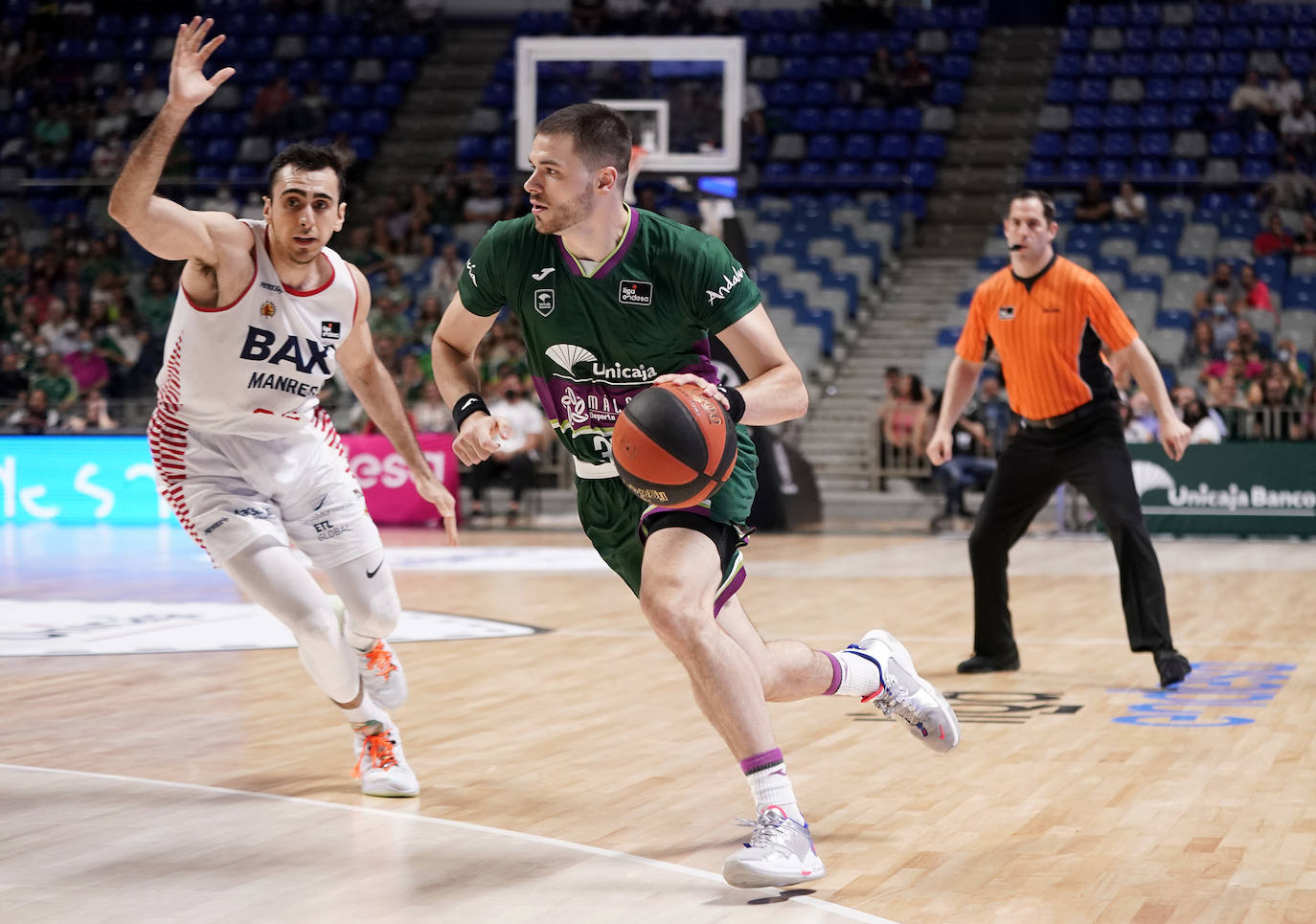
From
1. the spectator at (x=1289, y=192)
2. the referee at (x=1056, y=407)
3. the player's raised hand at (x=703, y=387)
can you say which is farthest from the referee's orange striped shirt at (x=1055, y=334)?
the spectator at (x=1289, y=192)

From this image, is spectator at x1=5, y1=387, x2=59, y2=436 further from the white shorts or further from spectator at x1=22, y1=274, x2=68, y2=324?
the white shorts

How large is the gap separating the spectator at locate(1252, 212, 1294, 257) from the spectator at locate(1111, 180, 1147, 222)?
1446 millimetres

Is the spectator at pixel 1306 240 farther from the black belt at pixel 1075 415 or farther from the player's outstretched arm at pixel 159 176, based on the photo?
the player's outstretched arm at pixel 159 176

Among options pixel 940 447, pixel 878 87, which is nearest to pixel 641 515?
pixel 940 447

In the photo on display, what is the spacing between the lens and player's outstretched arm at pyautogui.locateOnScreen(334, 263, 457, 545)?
17.8 feet

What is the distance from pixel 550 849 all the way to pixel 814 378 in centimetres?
1489

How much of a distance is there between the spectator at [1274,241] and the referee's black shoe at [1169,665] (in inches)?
A: 520

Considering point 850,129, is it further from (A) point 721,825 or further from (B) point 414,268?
(A) point 721,825

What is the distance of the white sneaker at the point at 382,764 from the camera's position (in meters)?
5.19

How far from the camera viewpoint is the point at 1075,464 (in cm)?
745

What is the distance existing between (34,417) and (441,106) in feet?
31.2

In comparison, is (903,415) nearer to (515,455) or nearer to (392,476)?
(515,455)

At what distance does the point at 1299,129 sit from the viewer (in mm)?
20344

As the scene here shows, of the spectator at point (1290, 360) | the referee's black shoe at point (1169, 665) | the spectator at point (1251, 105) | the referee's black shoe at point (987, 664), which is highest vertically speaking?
the spectator at point (1251, 105)
